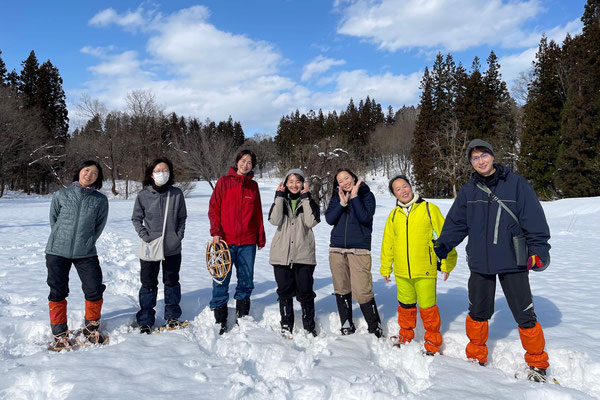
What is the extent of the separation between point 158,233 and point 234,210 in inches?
34.1

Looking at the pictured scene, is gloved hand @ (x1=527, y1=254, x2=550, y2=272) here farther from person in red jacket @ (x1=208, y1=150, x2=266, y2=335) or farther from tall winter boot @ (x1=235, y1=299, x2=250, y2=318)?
tall winter boot @ (x1=235, y1=299, x2=250, y2=318)

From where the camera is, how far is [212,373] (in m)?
2.77

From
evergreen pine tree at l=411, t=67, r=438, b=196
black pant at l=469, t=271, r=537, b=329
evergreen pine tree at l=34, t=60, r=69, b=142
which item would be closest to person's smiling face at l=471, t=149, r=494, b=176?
black pant at l=469, t=271, r=537, b=329

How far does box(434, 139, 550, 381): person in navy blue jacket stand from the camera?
2.88m

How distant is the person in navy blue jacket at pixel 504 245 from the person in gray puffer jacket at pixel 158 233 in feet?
10.00

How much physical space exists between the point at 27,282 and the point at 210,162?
2904cm

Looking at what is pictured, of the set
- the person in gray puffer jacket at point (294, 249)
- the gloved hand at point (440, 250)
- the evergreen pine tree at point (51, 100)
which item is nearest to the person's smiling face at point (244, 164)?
the person in gray puffer jacket at point (294, 249)

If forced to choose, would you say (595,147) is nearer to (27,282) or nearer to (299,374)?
(299,374)

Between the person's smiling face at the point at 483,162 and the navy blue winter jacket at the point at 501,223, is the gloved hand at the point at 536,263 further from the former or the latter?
the person's smiling face at the point at 483,162

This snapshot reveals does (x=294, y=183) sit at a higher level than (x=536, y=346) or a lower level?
higher

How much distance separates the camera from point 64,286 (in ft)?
11.3

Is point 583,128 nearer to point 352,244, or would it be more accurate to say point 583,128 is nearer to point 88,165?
point 352,244

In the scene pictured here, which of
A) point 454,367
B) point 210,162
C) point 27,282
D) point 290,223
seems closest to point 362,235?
point 290,223

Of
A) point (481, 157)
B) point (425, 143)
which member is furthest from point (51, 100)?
point (481, 157)
